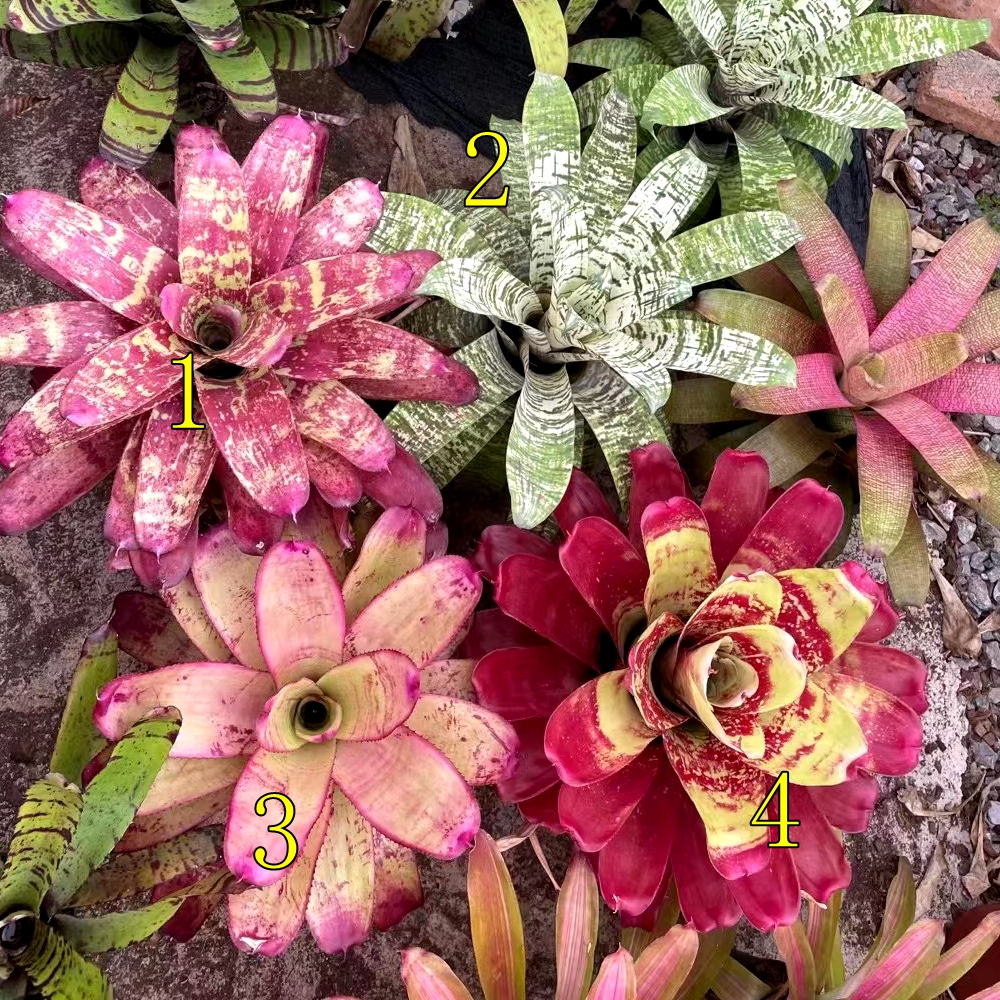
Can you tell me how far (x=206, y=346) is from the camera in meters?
0.77

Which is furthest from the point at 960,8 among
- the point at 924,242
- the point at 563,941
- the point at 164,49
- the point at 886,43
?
the point at 563,941

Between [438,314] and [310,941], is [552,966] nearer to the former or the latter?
[310,941]

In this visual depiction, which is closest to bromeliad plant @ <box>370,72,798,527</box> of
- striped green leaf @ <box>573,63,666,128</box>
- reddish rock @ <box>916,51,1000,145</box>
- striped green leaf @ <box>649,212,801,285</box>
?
striped green leaf @ <box>649,212,801,285</box>

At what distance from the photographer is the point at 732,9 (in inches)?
47.5


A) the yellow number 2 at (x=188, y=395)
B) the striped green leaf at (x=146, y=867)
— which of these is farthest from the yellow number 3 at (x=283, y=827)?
the yellow number 2 at (x=188, y=395)

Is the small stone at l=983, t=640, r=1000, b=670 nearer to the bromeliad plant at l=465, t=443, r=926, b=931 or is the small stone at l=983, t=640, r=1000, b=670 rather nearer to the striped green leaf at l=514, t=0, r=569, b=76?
the bromeliad plant at l=465, t=443, r=926, b=931

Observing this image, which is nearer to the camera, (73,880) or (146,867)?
(73,880)

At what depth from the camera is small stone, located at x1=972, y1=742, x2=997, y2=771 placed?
4.88 ft

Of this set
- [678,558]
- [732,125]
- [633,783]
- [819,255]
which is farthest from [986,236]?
[633,783]

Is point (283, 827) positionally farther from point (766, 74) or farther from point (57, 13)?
point (766, 74)

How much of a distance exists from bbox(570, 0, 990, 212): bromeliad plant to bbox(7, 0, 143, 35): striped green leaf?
59 cm

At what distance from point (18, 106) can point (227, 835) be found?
97 cm

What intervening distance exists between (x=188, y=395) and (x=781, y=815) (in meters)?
0.69

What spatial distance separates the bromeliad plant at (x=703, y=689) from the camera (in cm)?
78
